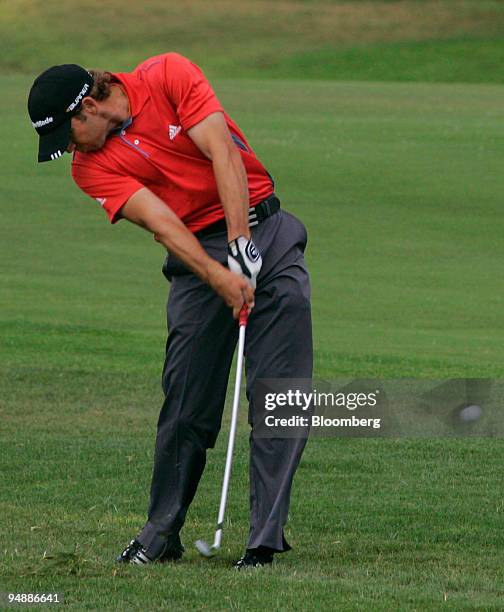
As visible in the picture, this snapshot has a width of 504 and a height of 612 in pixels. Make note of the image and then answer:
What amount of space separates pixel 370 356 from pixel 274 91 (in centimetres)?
2249

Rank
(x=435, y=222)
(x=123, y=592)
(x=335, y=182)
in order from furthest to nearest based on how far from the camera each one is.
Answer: (x=335, y=182), (x=435, y=222), (x=123, y=592)

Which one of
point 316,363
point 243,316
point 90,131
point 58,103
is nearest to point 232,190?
point 243,316

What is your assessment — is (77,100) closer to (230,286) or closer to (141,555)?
(230,286)

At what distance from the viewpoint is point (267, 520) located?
5648 mm

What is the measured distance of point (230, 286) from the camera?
5.50 m

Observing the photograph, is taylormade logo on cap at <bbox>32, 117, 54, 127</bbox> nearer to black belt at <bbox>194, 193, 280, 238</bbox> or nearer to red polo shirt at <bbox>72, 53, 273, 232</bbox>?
red polo shirt at <bbox>72, 53, 273, 232</bbox>

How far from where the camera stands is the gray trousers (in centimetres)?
570

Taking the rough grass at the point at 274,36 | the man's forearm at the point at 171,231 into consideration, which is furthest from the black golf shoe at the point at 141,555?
the rough grass at the point at 274,36

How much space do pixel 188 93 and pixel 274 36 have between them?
165ft

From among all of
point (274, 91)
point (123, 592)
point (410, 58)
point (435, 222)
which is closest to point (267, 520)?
point (123, 592)

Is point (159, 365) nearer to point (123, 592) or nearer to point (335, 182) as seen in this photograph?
point (123, 592)

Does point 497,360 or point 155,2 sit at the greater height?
point 155,2

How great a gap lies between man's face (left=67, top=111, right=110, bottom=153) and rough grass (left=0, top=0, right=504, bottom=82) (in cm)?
4101

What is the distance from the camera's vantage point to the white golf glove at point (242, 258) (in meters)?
5.51
